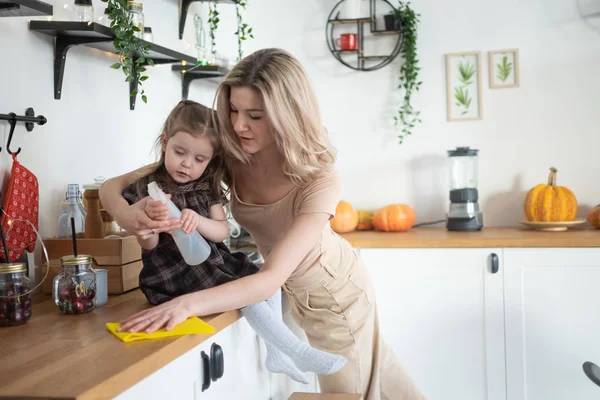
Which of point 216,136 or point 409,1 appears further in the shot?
point 409,1

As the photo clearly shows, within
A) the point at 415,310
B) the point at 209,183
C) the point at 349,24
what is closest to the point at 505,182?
the point at 415,310

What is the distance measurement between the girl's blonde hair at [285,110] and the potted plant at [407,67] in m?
1.51

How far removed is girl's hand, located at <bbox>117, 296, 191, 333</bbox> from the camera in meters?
→ 1.28

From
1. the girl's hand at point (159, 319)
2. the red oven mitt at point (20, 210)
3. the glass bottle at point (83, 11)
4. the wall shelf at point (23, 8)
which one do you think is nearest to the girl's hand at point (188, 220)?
the girl's hand at point (159, 319)

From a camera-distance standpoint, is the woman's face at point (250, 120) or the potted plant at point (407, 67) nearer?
the woman's face at point (250, 120)

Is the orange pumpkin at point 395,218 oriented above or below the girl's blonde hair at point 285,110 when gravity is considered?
below

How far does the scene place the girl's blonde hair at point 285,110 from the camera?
1.57m

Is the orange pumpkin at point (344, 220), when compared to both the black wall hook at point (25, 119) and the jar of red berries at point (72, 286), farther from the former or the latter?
the jar of red berries at point (72, 286)

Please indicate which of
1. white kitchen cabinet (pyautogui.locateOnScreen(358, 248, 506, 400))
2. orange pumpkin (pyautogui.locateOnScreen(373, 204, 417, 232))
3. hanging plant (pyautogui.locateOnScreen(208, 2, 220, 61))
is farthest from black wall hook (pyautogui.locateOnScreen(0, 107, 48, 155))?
orange pumpkin (pyautogui.locateOnScreen(373, 204, 417, 232))

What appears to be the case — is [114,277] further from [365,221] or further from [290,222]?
[365,221]

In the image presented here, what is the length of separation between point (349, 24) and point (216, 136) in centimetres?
180

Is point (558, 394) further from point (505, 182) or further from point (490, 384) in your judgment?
point (505, 182)

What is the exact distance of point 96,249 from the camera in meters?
1.73

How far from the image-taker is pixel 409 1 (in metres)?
3.16
